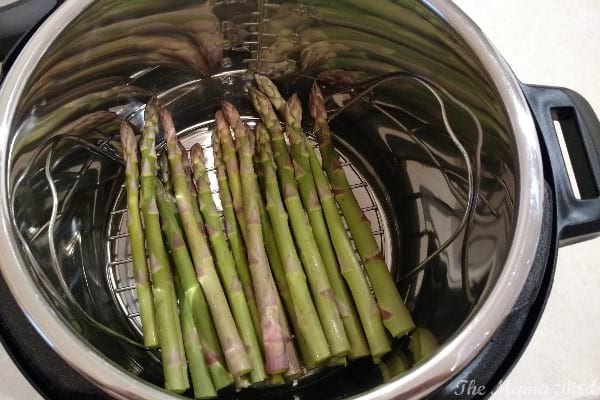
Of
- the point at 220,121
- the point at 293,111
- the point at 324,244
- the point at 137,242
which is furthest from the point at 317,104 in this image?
the point at 137,242

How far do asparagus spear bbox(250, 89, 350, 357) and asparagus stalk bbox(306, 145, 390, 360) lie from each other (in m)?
0.03

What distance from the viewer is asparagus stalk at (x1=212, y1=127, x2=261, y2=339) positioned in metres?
0.76

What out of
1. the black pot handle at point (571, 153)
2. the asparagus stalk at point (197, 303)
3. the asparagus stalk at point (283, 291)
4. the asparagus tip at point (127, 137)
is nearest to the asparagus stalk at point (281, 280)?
the asparagus stalk at point (283, 291)

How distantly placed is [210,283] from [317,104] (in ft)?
1.19

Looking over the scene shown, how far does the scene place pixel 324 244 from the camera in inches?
30.9

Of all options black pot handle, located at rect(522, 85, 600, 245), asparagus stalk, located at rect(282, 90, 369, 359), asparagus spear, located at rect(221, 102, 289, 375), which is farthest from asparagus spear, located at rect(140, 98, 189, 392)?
black pot handle, located at rect(522, 85, 600, 245)

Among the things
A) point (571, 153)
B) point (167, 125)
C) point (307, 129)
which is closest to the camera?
point (571, 153)

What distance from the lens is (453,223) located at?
0.83 m

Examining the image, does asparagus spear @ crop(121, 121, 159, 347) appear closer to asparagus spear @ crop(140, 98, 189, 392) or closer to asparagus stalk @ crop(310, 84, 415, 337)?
asparagus spear @ crop(140, 98, 189, 392)

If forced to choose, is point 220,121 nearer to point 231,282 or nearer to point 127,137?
point 127,137

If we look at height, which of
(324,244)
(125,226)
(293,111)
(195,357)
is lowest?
(195,357)

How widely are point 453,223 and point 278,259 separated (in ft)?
0.87

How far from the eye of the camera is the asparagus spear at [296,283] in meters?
0.72

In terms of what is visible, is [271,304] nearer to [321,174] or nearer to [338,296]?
[338,296]
